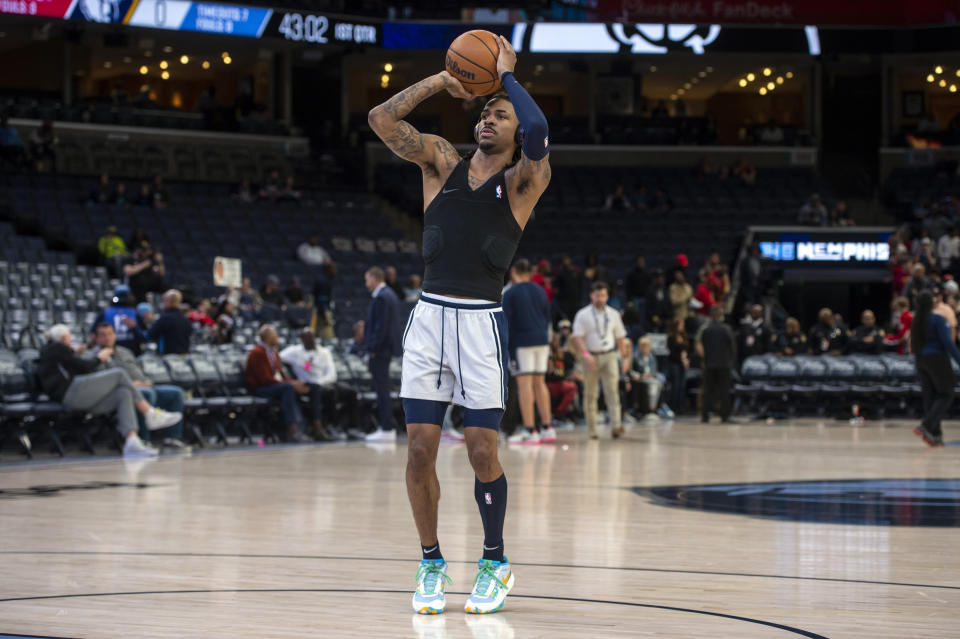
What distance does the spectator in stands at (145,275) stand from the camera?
1820 centimetres

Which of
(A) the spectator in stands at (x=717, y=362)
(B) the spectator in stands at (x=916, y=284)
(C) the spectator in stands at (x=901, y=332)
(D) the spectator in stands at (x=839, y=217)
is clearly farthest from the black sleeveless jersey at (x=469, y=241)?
(D) the spectator in stands at (x=839, y=217)

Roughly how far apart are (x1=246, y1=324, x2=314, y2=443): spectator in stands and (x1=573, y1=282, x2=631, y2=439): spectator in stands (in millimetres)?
3008

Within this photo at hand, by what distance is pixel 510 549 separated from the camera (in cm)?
613

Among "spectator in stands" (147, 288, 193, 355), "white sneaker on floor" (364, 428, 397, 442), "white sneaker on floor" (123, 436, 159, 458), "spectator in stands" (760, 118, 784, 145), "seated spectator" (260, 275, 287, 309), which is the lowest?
"white sneaker on floor" (364, 428, 397, 442)

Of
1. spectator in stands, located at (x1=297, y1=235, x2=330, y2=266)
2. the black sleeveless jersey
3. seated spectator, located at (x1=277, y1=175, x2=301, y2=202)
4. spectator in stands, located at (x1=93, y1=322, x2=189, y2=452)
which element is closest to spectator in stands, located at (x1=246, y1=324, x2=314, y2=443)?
spectator in stands, located at (x1=93, y1=322, x2=189, y2=452)

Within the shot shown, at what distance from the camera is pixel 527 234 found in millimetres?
28312

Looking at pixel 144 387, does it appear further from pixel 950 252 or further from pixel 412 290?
pixel 950 252

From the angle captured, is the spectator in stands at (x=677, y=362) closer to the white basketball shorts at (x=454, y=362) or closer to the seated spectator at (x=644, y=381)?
the seated spectator at (x=644, y=381)

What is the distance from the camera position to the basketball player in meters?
4.73

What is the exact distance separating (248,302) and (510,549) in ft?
45.1

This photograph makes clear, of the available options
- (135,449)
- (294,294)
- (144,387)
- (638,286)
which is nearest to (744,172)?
(638,286)

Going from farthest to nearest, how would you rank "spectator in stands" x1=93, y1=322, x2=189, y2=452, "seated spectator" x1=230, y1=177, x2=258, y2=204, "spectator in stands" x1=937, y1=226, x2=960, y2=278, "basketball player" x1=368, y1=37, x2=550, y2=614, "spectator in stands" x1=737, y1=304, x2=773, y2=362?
"seated spectator" x1=230, y1=177, x2=258, y2=204 → "spectator in stands" x1=937, y1=226, x2=960, y2=278 → "spectator in stands" x1=737, y1=304, x2=773, y2=362 → "spectator in stands" x1=93, y1=322, x2=189, y2=452 → "basketball player" x1=368, y1=37, x2=550, y2=614

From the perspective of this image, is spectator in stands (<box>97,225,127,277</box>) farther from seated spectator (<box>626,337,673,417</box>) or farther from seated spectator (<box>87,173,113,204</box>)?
seated spectator (<box>626,337,673,417</box>)

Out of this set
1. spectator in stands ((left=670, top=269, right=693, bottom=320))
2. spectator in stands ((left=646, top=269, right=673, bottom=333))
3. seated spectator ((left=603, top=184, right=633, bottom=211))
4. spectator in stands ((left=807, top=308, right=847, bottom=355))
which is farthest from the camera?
seated spectator ((left=603, top=184, right=633, bottom=211))
